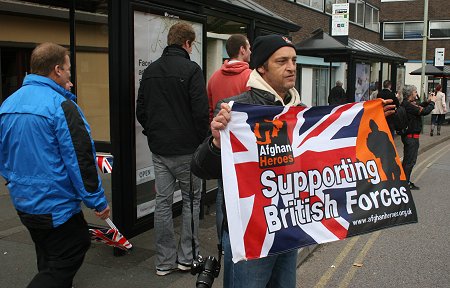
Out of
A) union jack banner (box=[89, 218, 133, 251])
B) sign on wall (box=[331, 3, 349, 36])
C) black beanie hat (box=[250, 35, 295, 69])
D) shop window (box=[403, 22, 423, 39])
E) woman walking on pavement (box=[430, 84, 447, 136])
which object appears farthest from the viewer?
shop window (box=[403, 22, 423, 39])

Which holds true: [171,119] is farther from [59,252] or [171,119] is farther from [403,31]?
[403,31]

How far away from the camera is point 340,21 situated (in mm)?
14086

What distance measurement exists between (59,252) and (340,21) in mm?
12629

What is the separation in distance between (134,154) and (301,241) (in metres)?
2.64

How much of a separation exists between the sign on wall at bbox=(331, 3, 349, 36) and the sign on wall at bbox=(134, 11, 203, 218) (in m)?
9.77

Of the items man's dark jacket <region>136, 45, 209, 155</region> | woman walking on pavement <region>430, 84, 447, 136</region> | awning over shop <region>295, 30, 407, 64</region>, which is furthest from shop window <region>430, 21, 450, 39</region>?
man's dark jacket <region>136, 45, 209, 155</region>

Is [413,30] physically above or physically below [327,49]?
above

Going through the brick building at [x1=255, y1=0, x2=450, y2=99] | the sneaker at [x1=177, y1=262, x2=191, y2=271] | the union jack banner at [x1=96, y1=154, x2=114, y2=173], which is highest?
the brick building at [x1=255, y1=0, x2=450, y2=99]

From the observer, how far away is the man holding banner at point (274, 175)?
7.66ft

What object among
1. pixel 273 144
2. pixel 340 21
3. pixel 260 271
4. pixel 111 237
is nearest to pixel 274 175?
pixel 273 144

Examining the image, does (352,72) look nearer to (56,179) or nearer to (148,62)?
(148,62)

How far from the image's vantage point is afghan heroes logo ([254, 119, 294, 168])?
7.95 ft

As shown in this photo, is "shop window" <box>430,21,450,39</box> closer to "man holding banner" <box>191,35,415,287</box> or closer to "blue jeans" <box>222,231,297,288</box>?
"man holding banner" <box>191,35,415,287</box>

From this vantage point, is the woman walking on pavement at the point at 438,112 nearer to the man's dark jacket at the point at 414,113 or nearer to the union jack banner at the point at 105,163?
the man's dark jacket at the point at 414,113
